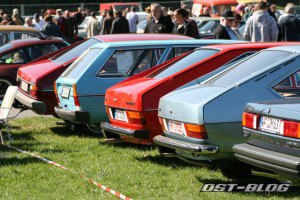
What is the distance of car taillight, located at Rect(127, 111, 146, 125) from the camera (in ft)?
31.9

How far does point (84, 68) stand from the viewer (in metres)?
11.7

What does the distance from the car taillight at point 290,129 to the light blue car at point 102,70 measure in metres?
5.01

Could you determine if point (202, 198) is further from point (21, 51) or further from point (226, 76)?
point (21, 51)

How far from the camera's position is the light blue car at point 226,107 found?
7984mm

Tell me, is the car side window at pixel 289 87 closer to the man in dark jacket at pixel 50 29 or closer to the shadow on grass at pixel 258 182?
the shadow on grass at pixel 258 182

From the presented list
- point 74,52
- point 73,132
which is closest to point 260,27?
point 74,52

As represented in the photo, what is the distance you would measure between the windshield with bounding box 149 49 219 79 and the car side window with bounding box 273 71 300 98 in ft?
6.86

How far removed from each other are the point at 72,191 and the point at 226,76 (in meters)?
1.99

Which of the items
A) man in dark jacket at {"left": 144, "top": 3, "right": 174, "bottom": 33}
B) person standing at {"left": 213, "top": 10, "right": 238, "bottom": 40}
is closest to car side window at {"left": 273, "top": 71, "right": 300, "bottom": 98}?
person standing at {"left": 213, "top": 10, "right": 238, "bottom": 40}

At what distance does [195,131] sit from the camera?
322 inches

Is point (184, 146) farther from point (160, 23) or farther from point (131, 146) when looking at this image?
point (160, 23)

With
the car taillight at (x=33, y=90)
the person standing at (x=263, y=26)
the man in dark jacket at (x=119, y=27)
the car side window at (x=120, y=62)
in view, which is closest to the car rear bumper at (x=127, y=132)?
the car side window at (x=120, y=62)

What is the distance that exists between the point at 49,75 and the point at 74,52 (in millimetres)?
716

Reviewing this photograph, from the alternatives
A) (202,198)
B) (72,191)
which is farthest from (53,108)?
(202,198)
